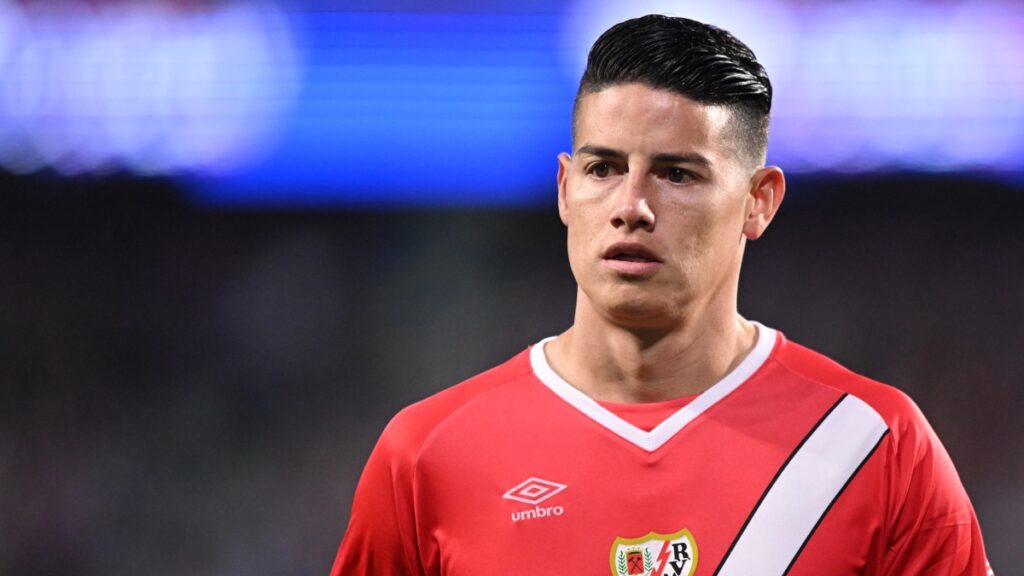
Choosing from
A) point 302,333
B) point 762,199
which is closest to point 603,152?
point 762,199

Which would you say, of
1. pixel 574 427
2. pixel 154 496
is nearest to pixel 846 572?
pixel 574 427

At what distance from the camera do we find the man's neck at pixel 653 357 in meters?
2.41

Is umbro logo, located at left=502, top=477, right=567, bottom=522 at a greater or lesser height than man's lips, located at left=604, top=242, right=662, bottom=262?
lesser

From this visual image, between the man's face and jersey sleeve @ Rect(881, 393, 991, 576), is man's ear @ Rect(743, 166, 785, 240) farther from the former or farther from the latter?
jersey sleeve @ Rect(881, 393, 991, 576)

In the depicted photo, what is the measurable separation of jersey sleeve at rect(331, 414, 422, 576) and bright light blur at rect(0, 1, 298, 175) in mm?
2873

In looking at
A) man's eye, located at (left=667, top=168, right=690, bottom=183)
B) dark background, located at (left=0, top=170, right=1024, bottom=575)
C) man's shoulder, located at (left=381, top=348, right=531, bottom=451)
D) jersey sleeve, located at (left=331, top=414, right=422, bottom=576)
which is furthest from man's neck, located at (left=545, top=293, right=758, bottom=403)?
dark background, located at (left=0, top=170, right=1024, bottom=575)

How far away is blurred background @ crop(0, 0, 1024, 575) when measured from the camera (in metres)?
5.07

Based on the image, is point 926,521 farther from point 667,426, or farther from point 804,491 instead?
point 667,426

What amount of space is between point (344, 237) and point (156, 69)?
3.19 ft

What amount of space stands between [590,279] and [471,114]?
2879 mm

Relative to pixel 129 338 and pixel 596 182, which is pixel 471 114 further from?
pixel 596 182

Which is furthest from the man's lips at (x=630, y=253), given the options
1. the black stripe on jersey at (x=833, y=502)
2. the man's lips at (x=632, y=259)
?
the black stripe on jersey at (x=833, y=502)

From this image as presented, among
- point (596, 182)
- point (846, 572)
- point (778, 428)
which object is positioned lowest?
point (846, 572)

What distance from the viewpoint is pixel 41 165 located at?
521 centimetres
